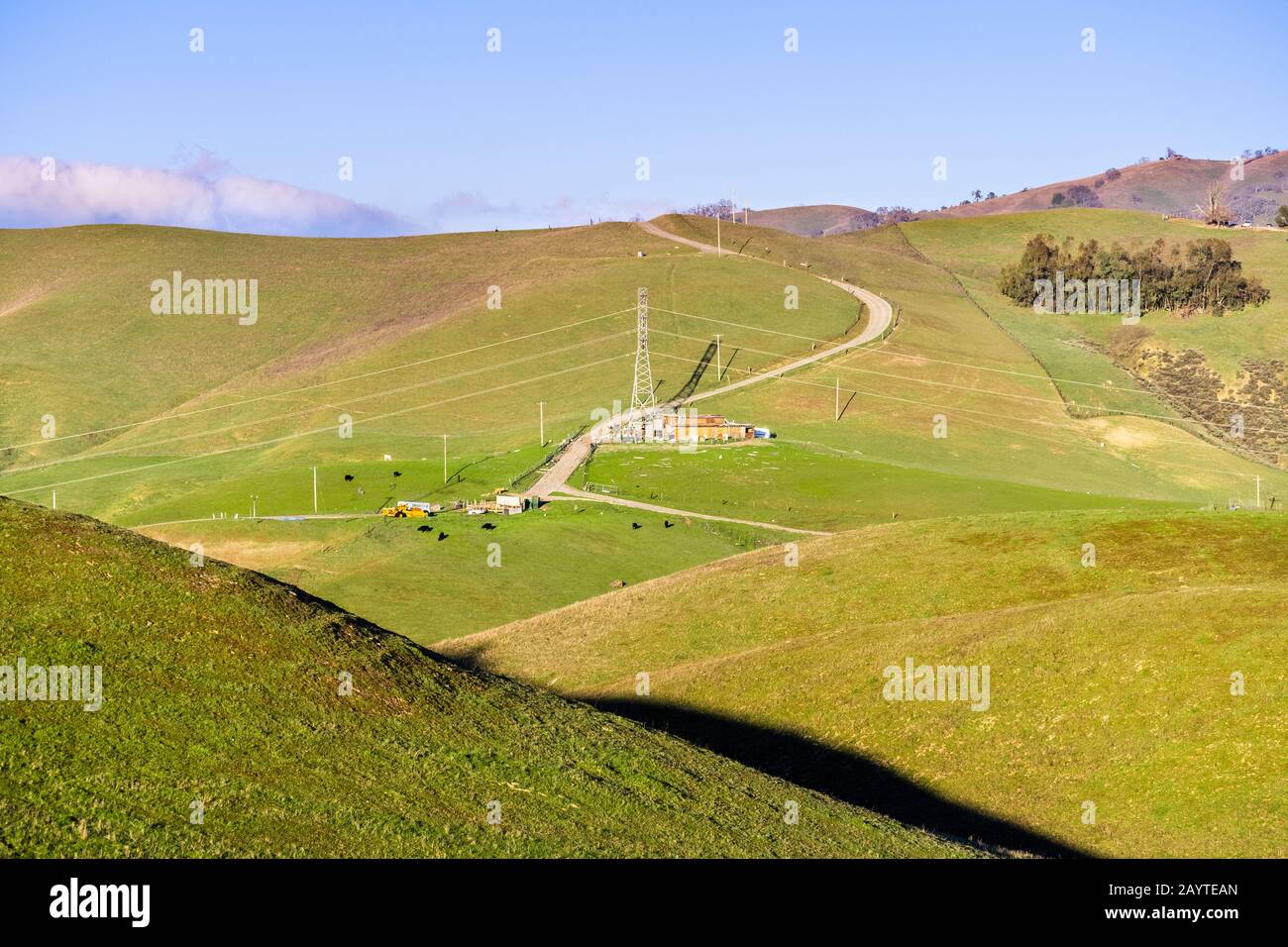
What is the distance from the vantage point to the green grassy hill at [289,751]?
23031 millimetres

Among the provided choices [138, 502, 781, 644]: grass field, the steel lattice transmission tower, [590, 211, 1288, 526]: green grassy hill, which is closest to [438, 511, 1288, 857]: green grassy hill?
[138, 502, 781, 644]: grass field

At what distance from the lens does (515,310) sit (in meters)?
199

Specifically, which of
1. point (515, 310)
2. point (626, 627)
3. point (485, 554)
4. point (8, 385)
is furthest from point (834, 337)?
point (626, 627)

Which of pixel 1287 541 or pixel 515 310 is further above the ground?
pixel 515 310

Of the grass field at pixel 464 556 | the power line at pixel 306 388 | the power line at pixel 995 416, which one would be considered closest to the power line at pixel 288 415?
the power line at pixel 306 388

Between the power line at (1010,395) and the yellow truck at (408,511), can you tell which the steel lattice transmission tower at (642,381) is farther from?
the yellow truck at (408,511)

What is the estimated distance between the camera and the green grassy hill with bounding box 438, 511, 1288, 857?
37.5 m

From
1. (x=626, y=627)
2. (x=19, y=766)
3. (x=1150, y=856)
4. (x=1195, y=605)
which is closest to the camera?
(x=19, y=766)

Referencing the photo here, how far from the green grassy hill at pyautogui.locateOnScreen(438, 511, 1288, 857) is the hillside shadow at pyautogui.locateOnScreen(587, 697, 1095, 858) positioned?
145 mm

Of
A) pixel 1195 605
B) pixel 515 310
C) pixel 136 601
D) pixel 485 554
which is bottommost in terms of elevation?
pixel 485 554

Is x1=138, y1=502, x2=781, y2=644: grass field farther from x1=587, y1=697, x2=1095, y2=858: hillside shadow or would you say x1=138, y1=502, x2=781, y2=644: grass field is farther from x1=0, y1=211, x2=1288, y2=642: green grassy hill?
x1=587, y1=697, x2=1095, y2=858: hillside shadow

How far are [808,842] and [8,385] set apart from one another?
17106cm

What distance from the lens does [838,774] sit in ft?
139
